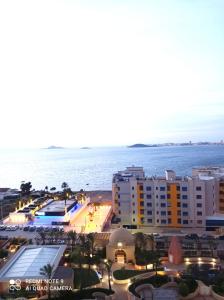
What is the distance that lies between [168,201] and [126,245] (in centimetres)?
1510

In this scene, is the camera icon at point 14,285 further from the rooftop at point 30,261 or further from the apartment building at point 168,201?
the apartment building at point 168,201

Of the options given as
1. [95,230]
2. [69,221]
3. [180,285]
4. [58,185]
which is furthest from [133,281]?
[58,185]

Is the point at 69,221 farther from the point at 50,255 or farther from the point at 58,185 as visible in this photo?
the point at 58,185

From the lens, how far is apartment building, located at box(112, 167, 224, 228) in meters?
48.9

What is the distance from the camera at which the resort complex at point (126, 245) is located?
2884 centimetres

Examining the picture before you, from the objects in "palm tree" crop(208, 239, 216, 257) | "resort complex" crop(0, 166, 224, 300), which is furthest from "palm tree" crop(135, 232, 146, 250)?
"palm tree" crop(208, 239, 216, 257)

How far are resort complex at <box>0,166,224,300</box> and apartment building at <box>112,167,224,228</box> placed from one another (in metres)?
0.13

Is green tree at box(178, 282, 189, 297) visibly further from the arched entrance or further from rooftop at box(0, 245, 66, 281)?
rooftop at box(0, 245, 66, 281)

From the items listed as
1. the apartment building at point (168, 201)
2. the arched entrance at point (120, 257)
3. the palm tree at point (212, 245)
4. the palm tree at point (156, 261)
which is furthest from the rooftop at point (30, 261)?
the apartment building at point (168, 201)

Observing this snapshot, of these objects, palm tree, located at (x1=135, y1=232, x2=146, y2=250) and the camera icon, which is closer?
the camera icon

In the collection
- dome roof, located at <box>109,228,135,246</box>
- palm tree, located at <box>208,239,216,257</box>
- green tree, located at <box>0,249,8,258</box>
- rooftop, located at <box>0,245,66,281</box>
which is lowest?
green tree, located at <box>0,249,8,258</box>

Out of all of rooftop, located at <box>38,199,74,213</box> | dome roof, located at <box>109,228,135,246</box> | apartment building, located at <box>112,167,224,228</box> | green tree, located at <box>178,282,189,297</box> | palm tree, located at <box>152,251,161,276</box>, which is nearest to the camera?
green tree, located at <box>178,282,189,297</box>

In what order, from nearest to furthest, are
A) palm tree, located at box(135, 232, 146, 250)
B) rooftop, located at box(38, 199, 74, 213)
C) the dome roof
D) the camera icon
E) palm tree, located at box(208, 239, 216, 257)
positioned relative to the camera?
Result: the camera icon, palm tree, located at box(135, 232, 146, 250), the dome roof, palm tree, located at box(208, 239, 216, 257), rooftop, located at box(38, 199, 74, 213)

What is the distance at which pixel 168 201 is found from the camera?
163 feet
